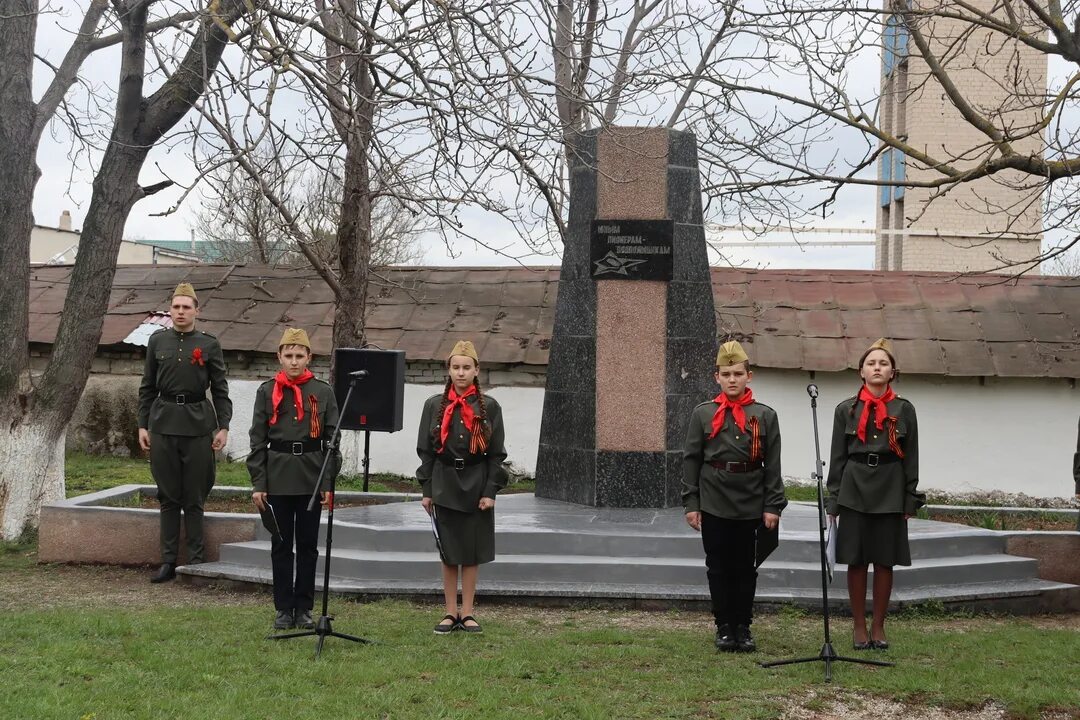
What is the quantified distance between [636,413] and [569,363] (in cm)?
76

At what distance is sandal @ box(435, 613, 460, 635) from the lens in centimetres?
656

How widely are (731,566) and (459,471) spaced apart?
1607 millimetres

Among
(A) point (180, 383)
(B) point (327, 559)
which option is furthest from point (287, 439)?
(A) point (180, 383)

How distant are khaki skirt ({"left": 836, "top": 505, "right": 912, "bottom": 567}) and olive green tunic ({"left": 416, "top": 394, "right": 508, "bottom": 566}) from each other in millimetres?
1939

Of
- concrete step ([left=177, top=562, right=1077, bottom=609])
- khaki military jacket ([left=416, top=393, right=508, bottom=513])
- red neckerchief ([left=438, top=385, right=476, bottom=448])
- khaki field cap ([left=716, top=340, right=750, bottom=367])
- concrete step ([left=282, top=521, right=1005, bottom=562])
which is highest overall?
khaki field cap ([left=716, top=340, right=750, bottom=367])

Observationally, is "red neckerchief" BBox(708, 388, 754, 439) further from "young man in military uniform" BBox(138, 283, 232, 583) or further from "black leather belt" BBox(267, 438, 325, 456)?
"young man in military uniform" BBox(138, 283, 232, 583)

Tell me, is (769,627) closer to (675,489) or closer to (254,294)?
(675,489)

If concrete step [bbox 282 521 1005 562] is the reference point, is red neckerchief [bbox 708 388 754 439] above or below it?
above

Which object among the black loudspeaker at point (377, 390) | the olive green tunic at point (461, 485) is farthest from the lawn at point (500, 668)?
the black loudspeaker at point (377, 390)

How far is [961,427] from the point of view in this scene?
46.9 ft

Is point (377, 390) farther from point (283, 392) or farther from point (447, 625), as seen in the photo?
point (447, 625)

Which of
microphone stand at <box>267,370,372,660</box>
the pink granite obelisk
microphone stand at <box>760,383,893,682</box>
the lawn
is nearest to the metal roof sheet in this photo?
the pink granite obelisk

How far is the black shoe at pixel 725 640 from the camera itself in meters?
6.32

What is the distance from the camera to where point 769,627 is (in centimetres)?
708
